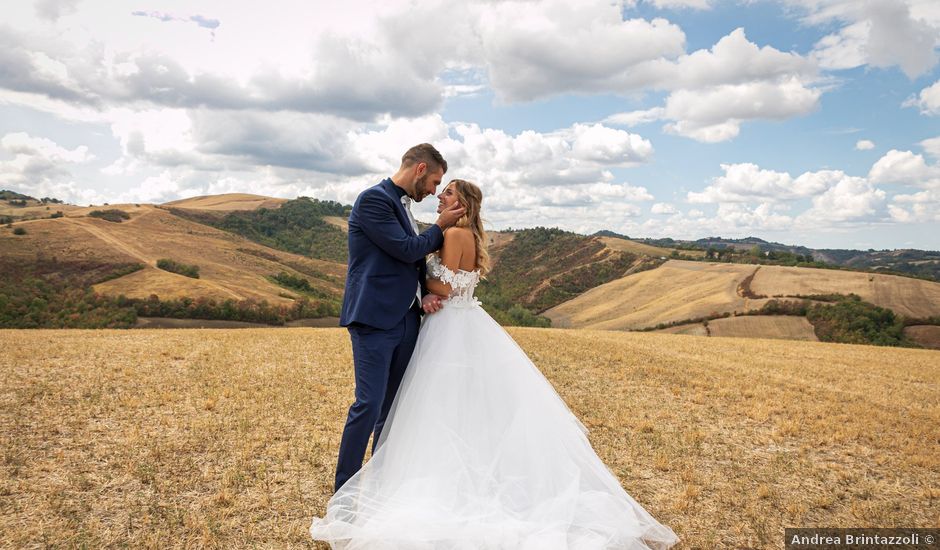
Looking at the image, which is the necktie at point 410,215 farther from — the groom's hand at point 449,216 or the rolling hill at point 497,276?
the rolling hill at point 497,276

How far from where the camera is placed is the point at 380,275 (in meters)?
5.48

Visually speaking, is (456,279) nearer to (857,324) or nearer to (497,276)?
(857,324)

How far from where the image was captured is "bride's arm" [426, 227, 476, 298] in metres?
5.84

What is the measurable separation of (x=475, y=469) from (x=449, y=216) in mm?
2660

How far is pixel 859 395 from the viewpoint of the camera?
13.8m

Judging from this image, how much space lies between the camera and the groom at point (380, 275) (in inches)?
211

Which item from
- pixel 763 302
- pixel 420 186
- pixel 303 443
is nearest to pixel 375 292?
pixel 420 186

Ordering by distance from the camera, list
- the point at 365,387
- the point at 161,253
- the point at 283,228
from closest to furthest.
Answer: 1. the point at 365,387
2. the point at 161,253
3. the point at 283,228

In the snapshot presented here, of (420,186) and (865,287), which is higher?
(420,186)

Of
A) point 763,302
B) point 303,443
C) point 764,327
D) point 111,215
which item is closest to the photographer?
point 303,443

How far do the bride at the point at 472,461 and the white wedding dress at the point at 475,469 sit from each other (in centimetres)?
1

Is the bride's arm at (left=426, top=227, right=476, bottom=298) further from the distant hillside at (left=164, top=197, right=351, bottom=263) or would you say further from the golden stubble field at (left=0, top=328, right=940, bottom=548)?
the distant hillside at (left=164, top=197, right=351, bottom=263)

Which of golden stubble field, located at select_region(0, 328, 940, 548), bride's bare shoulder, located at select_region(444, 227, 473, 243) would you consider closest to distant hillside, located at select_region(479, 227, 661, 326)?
golden stubble field, located at select_region(0, 328, 940, 548)

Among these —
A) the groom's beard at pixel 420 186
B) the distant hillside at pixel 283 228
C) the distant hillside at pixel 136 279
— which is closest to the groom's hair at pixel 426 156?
the groom's beard at pixel 420 186
